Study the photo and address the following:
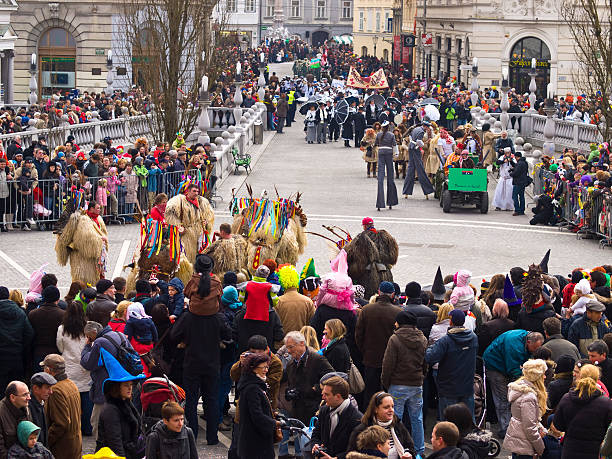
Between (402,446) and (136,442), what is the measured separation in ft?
7.60

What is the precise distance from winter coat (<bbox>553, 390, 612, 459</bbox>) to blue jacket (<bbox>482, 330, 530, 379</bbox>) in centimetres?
189

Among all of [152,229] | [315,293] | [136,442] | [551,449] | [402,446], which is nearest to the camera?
[402,446]

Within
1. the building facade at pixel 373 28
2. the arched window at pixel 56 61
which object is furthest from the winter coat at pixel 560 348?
the building facade at pixel 373 28

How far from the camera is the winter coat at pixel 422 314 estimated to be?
1297 centimetres

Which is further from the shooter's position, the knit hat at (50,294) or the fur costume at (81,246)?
the fur costume at (81,246)

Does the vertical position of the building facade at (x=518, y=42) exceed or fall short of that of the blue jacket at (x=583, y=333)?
it exceeds it

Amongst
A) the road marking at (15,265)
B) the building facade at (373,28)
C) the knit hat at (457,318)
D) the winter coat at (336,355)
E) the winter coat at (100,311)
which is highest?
the building facade at (373,28)

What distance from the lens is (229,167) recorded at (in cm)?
3491

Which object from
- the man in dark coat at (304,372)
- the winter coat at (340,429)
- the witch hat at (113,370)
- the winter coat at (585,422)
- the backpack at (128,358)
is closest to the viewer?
the winter coat at (340,429)

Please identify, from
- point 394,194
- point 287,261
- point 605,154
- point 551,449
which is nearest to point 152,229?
point 287,261

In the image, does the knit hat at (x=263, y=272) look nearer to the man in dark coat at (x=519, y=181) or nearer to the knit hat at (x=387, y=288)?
the knit hat at (x=387, y=288)

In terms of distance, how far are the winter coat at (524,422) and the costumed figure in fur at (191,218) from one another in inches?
283

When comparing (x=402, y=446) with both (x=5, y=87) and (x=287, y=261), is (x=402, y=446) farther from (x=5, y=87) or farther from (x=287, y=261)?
(x=5, y=87)

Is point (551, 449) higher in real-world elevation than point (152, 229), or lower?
lower
